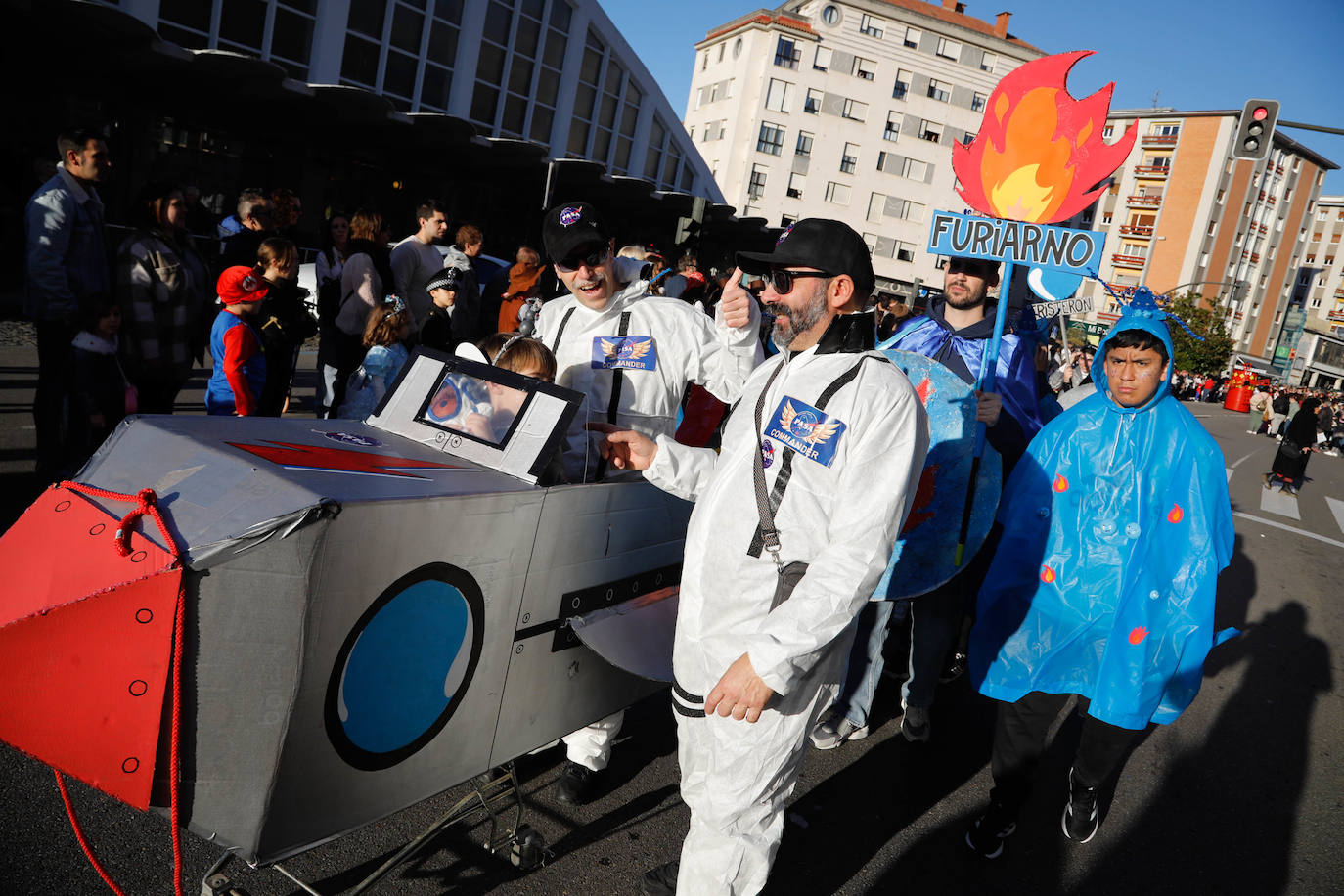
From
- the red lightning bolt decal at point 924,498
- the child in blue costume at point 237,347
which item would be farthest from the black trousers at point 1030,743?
the child in blue costume at point 237,347

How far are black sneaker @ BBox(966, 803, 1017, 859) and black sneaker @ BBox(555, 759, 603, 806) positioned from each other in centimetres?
146

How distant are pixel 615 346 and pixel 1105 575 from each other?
1.99 metres

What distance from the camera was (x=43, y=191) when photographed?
15.6 ft

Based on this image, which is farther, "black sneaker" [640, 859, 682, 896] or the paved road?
"black sneaker" [640, 859, 682, 896]

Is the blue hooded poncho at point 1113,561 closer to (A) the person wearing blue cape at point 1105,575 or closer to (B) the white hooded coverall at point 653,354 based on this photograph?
(A) the person wearing blue cape at point 1105,575

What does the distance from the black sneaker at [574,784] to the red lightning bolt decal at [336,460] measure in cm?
138

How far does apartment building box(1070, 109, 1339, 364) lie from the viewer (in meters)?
66.1

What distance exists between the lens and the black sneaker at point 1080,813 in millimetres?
3512

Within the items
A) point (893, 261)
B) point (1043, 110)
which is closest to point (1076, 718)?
point (1043, 110)

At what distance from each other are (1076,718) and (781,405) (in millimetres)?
3559

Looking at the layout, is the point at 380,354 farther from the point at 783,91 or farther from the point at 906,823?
the point at 783,91

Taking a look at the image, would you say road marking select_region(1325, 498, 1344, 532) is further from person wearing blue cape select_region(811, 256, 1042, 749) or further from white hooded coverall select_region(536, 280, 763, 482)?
white hooded coverall select_region(536, 280, 763, 482)

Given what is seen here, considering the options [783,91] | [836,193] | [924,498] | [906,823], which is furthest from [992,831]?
[783,91]

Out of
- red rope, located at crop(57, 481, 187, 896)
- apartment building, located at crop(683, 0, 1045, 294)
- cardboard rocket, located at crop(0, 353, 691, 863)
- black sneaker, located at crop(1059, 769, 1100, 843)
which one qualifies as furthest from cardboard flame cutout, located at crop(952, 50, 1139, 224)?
apartment building, located at crop(683, 0, 1045, 294)
